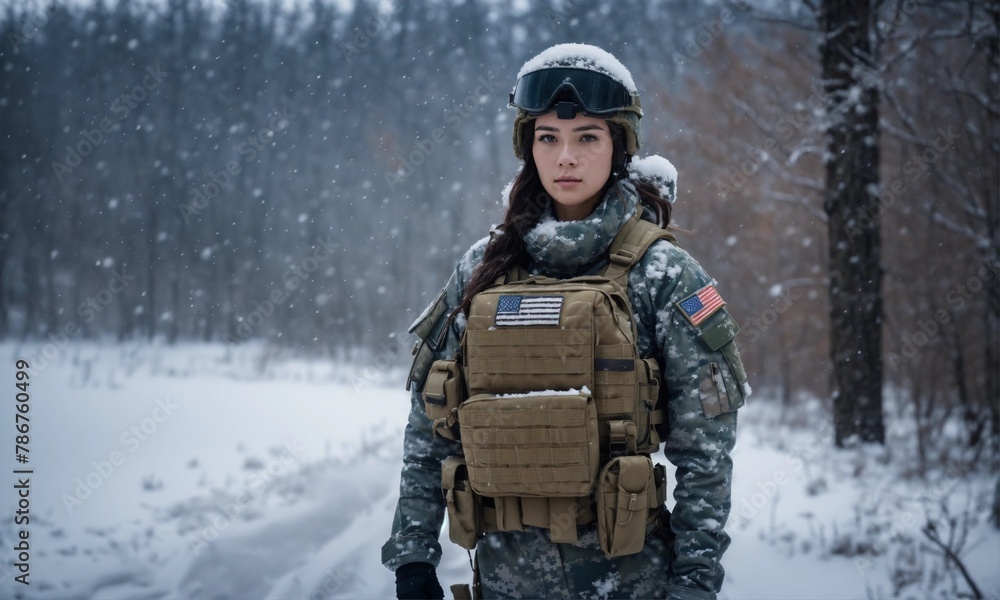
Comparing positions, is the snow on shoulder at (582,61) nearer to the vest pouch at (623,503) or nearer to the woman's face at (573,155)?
the woman's face at (573,155)

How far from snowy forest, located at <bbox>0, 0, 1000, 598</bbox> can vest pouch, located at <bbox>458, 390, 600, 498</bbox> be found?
2.87m

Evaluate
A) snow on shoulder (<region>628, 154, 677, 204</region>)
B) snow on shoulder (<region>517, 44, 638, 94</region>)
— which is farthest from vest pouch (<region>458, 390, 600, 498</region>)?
snow on shoulder (<region>517, 44, 638, 94</region>)

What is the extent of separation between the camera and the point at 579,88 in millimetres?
2049

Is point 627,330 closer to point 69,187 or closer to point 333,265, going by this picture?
point 69,187

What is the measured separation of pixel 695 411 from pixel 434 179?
94.1 ft

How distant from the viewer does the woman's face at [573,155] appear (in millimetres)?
2055

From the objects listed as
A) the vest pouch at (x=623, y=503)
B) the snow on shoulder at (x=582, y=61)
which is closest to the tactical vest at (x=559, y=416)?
the vest pouch at (x=623, y=503)

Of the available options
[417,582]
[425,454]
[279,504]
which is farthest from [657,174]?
[279,504]

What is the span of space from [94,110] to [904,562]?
602 inches

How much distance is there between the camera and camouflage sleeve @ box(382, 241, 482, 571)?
1971mm

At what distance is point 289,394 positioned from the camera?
31.9 ft

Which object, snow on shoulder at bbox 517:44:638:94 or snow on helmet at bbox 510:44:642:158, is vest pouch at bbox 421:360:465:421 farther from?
snow on shoulder at bbox 517:44:638:94

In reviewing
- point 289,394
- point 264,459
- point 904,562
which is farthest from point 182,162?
point 904,562

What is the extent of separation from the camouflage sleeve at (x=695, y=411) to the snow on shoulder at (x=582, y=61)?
60cm
